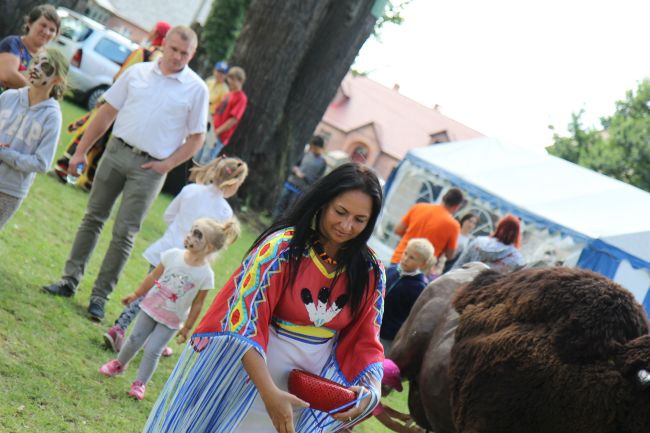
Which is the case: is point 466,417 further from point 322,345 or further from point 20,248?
point 20,248

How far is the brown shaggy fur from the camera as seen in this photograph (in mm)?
4277

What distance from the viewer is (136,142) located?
7484 mm

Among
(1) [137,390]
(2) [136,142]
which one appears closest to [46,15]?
(2) [136,142]

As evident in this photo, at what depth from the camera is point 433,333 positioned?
5934 mm

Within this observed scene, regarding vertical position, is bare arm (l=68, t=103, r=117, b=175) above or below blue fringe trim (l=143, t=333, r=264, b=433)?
above

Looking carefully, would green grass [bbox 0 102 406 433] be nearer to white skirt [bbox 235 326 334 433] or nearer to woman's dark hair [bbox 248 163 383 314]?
white skirt [bbox 235 326 334 433]

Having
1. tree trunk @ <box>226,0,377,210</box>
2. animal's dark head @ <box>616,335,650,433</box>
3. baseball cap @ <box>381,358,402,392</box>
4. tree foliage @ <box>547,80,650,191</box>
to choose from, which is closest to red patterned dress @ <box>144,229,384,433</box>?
animal's dark head @ <box>616,335,650,433</box>

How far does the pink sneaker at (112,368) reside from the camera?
6.54 meters

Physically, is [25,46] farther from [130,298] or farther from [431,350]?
[431,350]

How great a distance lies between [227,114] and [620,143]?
1012 inches

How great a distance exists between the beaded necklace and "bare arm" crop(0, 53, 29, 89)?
4.23 metres

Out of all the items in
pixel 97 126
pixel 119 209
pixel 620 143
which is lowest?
pixel 119 209

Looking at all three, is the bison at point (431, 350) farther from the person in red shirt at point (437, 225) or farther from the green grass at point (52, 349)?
the person in red shirt at point (437, 225)

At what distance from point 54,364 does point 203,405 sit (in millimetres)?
2693
